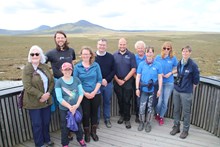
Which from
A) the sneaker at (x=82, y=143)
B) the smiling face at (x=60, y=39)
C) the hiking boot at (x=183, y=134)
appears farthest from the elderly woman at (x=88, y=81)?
the hiking boot at (x=183, y=134)

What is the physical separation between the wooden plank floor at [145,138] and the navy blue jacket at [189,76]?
1.04 metres

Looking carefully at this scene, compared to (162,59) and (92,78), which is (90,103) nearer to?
(92,78)

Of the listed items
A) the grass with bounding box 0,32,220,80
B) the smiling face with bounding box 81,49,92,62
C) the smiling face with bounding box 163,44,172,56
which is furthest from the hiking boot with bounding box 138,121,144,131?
the grass with bounding box 0,32,220,80

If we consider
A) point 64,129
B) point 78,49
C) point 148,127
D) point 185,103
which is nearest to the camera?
point 64,129

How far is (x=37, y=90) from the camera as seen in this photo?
137 inches

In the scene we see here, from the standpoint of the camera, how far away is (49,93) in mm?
3633

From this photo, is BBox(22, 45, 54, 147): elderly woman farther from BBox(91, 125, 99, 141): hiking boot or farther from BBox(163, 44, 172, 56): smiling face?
BBox(163, 44, 172, 56): smiling face

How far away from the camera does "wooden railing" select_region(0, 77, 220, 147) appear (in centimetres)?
373

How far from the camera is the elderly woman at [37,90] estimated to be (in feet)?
11.3

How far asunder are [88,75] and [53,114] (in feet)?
4.44

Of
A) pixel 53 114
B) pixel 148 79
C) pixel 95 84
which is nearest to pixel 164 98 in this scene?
pixel 148 79

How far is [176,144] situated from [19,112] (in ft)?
10.1

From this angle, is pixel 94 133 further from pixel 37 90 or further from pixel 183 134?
pixel 183 134

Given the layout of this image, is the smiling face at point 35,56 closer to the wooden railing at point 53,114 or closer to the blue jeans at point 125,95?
the wooden railing at point 53,114
